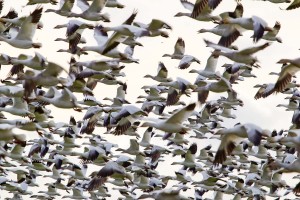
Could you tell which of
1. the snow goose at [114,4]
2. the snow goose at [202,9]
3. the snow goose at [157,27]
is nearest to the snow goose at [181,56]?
the snow goose at [202,9]

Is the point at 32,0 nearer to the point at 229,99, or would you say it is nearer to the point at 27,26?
the point at 27,26

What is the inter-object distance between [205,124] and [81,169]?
334 centimetres

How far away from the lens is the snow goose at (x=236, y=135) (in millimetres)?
18047

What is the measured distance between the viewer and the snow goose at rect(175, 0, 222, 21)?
768 inches

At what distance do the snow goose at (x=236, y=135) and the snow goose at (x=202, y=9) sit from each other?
7.68 feet

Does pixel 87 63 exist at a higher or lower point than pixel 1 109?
higher

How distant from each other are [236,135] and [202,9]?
2667 mm

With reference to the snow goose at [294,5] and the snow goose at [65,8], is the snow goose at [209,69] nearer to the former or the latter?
the snow goose at [65,8]

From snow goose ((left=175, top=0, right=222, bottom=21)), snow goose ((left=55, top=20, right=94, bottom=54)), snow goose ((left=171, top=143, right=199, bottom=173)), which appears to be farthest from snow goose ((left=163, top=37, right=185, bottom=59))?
snow goose ((left=55, top=20, right=94, bottom=54))

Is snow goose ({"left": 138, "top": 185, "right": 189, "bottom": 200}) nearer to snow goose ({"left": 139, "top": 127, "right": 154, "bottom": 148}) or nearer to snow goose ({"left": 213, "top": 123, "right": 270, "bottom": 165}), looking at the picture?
snow goose ({"left": 213, "top": 123, "right": 270, "bottom": 165})

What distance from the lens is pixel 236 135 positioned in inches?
750

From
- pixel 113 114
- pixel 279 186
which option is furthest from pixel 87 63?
pixel 279 186

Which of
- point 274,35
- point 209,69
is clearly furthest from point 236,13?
point 209,69

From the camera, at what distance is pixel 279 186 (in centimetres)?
2584
